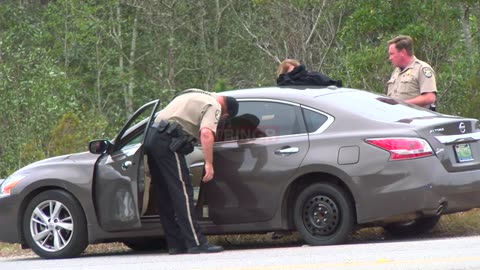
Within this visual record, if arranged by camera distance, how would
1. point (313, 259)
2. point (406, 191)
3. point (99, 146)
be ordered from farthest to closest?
point (99, 146) < point (406, 191) < point (313, 259)

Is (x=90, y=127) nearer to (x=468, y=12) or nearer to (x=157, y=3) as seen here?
(x=468, y=12)

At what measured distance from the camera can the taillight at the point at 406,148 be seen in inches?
432

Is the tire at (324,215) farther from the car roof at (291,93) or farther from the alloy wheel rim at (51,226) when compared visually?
the alloy wheel rim at (51,226)

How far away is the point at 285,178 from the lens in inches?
446

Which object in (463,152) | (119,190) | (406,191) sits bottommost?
(406,191)

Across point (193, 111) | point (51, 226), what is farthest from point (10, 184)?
point (193, 111)

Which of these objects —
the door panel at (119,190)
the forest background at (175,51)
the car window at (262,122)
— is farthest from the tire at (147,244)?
the forest background at (175,51)

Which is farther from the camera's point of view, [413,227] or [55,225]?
[413,227]

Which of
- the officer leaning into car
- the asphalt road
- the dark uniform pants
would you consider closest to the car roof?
the officer leaning into car

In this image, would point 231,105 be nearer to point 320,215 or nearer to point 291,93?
point 291,93

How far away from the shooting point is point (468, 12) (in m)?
23.6

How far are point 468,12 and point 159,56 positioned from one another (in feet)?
70.7

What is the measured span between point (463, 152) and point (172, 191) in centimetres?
251

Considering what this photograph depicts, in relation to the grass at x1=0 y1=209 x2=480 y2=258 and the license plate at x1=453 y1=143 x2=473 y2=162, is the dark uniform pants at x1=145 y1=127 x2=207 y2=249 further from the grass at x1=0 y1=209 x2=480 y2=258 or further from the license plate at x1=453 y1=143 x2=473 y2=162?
the license plate at x1=453 y1=143 x2=473 y2=162
